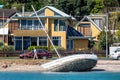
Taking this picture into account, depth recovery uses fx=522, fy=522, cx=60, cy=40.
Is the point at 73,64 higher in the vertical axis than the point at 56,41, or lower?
higher

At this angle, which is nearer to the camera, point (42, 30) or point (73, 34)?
point (42, 30)

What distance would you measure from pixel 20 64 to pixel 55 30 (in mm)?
37648

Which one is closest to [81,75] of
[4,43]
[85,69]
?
[85,69]

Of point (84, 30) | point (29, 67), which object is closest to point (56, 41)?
point (84, 30)

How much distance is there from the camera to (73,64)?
51.7m

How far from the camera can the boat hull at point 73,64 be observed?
51344mm

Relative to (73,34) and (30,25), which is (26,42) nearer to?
(30,25)

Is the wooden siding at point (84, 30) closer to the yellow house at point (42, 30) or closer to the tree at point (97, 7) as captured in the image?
the yellow house at point (42, 30)

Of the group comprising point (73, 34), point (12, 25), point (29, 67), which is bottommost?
point (29, 67)

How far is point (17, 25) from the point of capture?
Result: 101m

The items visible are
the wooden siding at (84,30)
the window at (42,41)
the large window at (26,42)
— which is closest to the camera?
the window at (42,41)

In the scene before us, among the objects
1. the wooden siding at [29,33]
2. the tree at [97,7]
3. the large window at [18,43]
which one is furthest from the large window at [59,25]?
the tree at [97,7]

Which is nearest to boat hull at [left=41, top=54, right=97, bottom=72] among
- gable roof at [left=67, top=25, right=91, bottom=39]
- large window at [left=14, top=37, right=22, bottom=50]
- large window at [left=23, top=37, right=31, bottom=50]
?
large window at [left=14, top=37, right=22, bottom=50]

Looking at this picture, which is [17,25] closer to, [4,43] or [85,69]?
[4,43]
